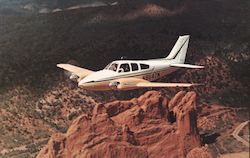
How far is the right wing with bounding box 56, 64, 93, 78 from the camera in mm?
11954

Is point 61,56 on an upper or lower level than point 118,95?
upper

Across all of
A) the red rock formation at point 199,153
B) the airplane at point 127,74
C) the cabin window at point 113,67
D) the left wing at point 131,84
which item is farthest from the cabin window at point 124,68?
the red rock formation at point 199,153

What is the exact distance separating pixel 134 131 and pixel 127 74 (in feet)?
5.90

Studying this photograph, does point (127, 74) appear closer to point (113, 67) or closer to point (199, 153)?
point (113, 67)

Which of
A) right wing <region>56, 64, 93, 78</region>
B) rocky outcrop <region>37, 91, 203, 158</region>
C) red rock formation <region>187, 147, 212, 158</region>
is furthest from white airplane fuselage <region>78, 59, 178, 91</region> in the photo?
red rock formation <region>187, 147, 212, 158</region>

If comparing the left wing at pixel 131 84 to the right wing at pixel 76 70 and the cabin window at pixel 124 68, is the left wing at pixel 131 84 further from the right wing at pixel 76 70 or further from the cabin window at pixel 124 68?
the right wing at pixel 76 70

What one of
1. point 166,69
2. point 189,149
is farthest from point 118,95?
point 189,149

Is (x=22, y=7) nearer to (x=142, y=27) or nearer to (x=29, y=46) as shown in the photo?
(x=29, y=46)

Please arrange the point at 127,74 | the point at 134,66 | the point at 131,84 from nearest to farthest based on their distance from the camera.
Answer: the point at 131,84 < the point at 127,74 < the point at 134,66

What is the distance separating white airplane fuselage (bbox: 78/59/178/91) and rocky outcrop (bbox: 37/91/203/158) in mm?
906

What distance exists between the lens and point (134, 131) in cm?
1273

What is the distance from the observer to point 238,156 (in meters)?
13.6

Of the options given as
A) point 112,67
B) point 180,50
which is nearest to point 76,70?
point 112,67

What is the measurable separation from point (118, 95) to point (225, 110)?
11.5 feet
